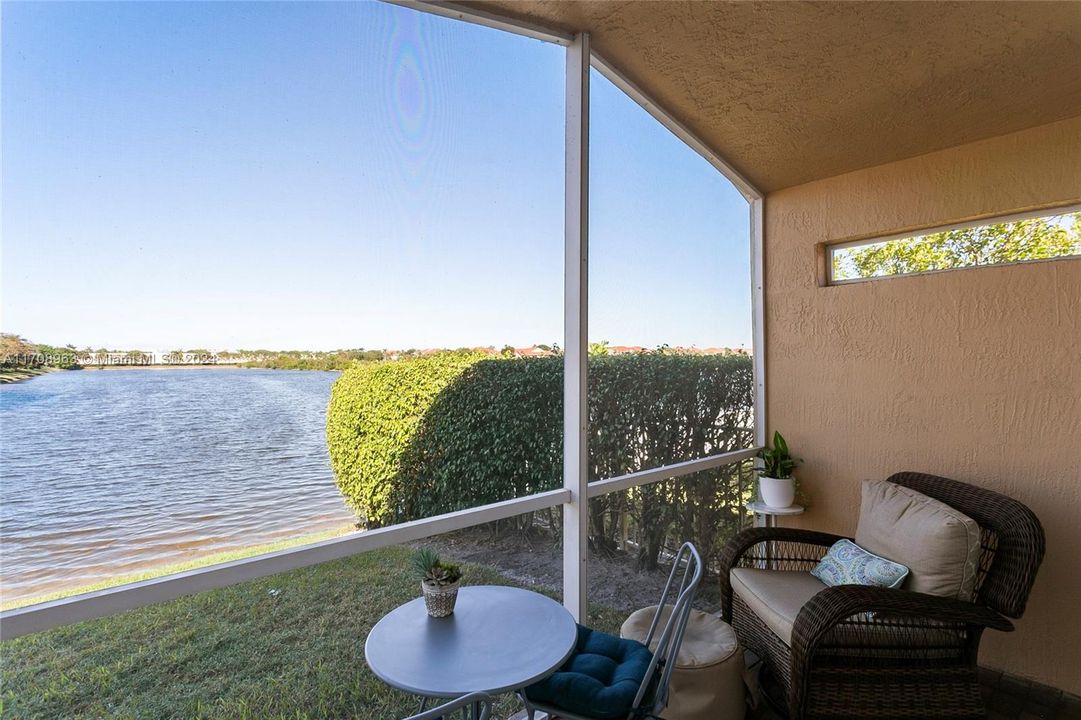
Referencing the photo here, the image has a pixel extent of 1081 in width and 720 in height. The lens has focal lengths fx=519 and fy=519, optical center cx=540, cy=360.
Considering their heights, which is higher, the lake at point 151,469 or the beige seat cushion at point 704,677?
the lake at point 151,469

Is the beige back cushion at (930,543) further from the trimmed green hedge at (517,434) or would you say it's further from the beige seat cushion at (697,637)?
the trimmed green hedge at (517,434)

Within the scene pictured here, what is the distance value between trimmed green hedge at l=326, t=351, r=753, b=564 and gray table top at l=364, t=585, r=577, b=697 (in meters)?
0.49

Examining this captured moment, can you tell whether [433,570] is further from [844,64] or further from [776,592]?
[844,64]

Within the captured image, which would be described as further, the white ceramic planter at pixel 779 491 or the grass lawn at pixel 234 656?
the white ceramic planter at pixel 779 491

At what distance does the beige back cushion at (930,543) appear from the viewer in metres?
2.06

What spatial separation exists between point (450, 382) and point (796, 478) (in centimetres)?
253

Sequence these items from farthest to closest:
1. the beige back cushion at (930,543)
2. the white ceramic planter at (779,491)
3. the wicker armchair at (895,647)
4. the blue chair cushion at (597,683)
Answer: the white ceramic planter at (779,491) < the beige back cushion at (930,543) < the wicker armchair at (895,647) < the blue chair cushion at (597,683)

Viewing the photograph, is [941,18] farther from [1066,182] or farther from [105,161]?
[105,161]

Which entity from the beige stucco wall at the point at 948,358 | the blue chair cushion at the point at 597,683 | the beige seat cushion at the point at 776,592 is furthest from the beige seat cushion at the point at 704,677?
the beige stucco wall at the point at 948,358

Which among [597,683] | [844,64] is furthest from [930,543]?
[844,64]

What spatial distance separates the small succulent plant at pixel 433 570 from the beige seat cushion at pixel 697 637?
880 millimetres


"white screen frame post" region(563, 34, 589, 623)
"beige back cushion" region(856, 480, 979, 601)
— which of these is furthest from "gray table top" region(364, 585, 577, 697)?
"beige back cushion" region(856, 480, 979, 601)

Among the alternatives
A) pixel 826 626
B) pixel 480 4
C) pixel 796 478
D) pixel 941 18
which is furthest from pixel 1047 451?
pixel 480 4

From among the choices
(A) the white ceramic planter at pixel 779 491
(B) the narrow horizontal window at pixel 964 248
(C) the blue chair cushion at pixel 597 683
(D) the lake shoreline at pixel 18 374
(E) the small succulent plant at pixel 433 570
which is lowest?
(C) the blue chair cushion at pixel 597 683
